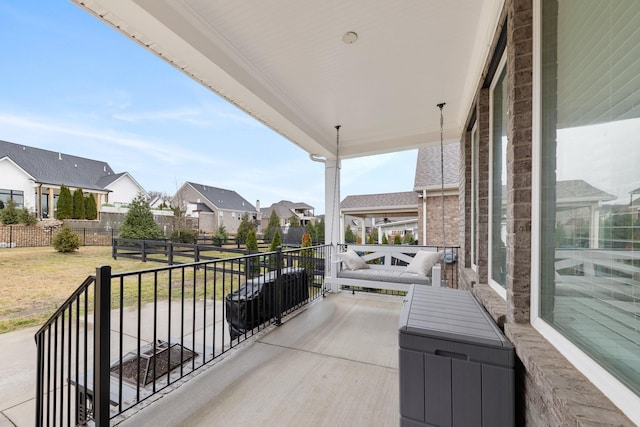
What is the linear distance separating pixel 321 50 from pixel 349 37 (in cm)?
30

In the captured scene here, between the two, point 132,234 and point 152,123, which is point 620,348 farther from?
point 152,123

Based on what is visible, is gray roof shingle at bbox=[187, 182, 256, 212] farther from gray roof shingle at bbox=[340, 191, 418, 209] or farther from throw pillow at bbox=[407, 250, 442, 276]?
throw pillow at bbox=[407, 250, 442, 276]

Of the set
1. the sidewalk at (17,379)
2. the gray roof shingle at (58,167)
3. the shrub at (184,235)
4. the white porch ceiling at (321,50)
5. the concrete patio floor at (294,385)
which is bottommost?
the sidewalk at (17,379)

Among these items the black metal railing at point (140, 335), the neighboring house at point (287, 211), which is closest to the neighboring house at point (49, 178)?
the black metal railing at point (140, 335)

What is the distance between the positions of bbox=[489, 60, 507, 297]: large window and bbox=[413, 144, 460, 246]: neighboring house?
549 centimetres

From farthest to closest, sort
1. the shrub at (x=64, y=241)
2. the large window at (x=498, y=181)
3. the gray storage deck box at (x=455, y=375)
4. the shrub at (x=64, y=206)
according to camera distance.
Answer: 1. the shrub at (x=64, y=206)
2. the shrub at (x=64, y=241)
3. the large window at (x=498, y=181)
4. the gray storage deck box at (x=455, y=375)

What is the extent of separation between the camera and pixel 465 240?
3.29 meters

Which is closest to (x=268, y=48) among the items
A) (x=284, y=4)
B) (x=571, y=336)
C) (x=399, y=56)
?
(x=284, y=4)

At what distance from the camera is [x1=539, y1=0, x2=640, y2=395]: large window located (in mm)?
709

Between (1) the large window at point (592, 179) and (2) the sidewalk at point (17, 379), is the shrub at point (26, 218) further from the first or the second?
(1) the large window at point (592, 179)

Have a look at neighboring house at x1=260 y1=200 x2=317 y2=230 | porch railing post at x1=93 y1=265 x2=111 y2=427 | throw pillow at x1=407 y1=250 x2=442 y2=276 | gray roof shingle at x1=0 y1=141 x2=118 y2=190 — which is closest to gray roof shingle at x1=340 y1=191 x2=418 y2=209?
throw pillow at x1=407 y1=250 x2=442 y2=276

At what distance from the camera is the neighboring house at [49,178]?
1201 centimetres

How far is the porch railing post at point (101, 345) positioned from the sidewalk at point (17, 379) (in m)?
0.97

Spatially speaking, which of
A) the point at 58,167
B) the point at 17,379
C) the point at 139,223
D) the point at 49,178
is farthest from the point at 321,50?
the point at 58,167
